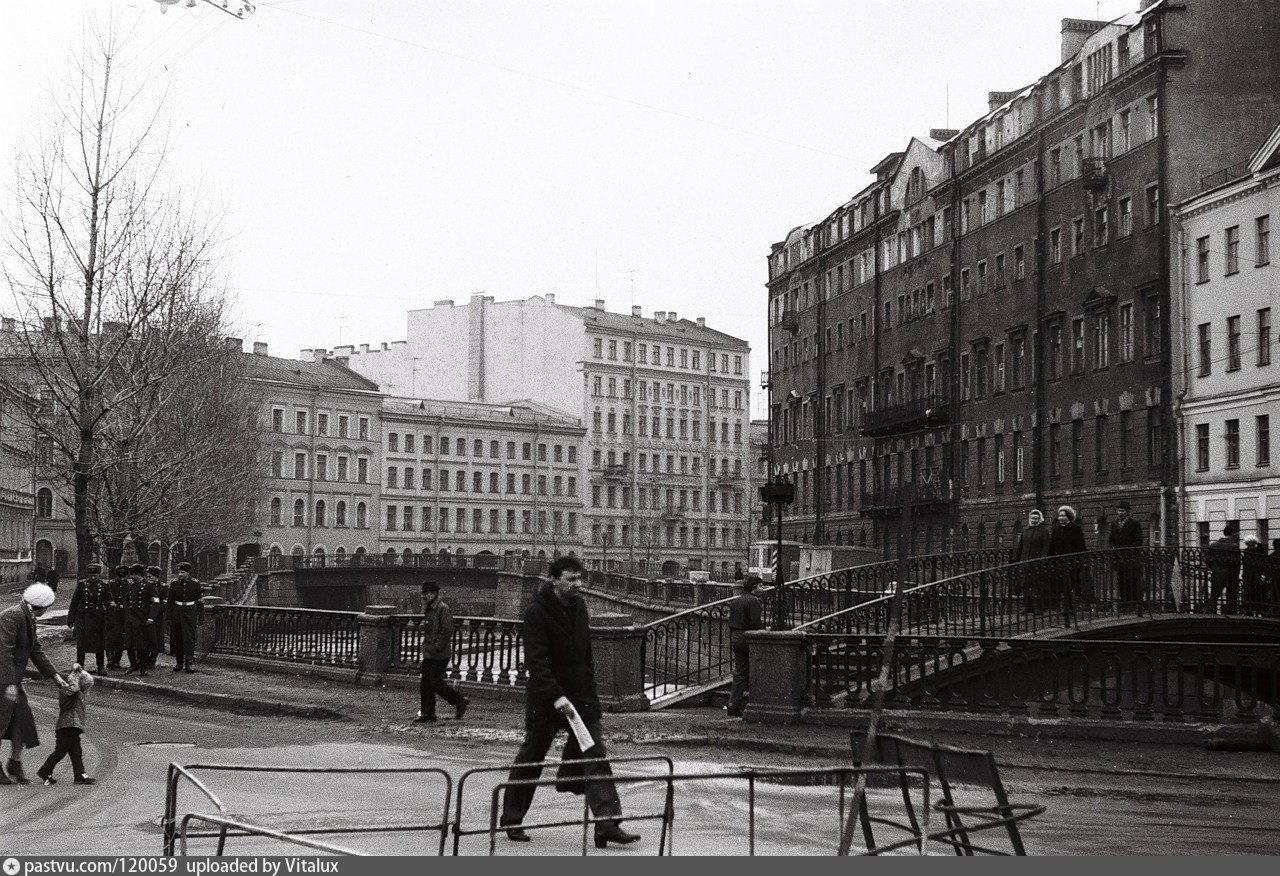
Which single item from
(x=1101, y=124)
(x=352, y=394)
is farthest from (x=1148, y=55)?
(x=352, y=394)

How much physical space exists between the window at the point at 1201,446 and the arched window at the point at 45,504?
251 ft

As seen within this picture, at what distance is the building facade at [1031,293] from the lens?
4694cm

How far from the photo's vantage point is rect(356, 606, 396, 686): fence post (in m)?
24.7

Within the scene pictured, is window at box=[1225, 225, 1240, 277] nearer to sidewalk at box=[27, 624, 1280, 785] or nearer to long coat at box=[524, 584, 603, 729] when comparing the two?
sidewalk at box=[27, 624, 1280, 785]

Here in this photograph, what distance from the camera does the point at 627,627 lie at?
824 inches

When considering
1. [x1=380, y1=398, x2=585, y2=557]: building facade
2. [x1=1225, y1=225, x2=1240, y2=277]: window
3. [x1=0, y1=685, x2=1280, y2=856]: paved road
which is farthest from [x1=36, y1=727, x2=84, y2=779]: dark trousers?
[x1=380, y1=398, x2=585, y2=557]: building facade

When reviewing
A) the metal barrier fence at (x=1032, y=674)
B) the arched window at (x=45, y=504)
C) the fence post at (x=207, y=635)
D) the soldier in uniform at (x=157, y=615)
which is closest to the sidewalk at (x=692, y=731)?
the metal barrier fence at (x=1032, y=674)

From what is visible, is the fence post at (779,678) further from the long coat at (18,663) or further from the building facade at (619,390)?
the building facade at (619,390)

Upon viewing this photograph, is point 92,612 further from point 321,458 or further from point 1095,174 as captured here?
point 321,458

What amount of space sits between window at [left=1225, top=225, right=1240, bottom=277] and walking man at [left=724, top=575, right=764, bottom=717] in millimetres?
26729

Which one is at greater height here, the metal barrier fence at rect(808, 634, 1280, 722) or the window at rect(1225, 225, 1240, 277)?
the window at rect(1225, 225, 1240, 277)

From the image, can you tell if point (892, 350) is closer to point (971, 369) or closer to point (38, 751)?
point (971, 369)

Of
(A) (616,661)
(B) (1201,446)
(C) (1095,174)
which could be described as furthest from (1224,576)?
(C) (1095,174)

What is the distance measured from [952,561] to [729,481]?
4094 inches
